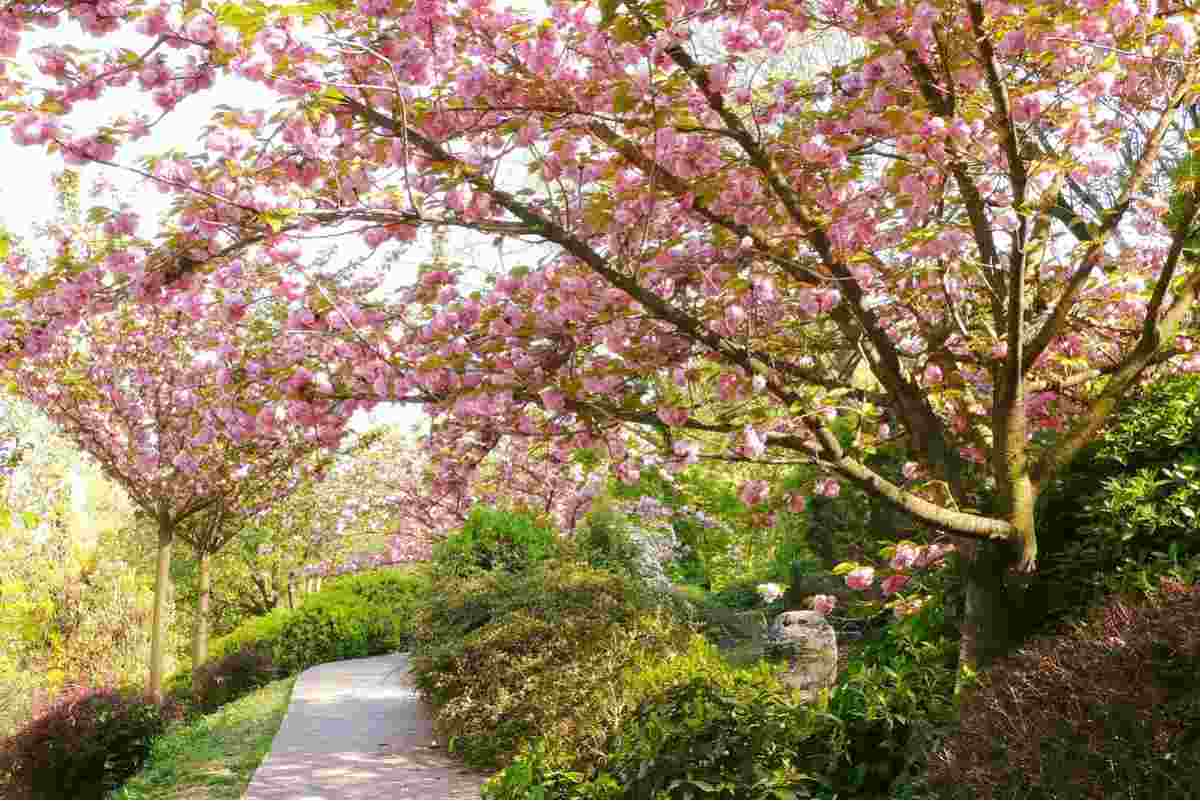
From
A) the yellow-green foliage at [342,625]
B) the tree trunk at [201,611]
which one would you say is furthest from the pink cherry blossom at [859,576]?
the tree trunk at [201,611]

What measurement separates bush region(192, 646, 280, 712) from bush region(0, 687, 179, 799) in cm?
271

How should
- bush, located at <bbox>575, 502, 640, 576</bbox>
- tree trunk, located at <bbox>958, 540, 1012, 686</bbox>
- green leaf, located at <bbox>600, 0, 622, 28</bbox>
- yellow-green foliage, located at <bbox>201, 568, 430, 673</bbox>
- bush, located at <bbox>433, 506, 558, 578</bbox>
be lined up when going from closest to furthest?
green leaf, located at <bbox>600, 0, 622, 28</bbox>
tree trunk, located at <bbox>958, 540, 1012, 686</bbox>
bush, located at <bbox>575, 502, 640, 576</bbox>
bush, located at <bbox>433, 506, 558, 578</bbox>
yellow-green foliage, located at <bbox>201, 568, 430, 673</bbox>

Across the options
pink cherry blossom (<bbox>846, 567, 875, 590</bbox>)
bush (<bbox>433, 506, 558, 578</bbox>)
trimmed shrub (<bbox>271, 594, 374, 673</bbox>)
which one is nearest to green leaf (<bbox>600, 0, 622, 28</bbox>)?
pink cherry blossom (<bbox>846, 567, 875, 590</bbox>)

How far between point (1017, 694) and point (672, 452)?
1.56 metres

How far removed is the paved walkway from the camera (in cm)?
546

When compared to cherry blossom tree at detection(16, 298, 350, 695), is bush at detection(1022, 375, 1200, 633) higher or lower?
lower

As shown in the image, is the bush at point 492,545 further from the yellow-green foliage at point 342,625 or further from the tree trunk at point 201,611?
the tree trunk at point 201,611

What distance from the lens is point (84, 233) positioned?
9.09 meters

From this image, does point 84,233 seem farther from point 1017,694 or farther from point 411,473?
point 1017,694

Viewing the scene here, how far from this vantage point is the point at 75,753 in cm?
806

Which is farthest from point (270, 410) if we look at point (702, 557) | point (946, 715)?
point (702, 557)

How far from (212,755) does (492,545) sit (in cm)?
A: 312

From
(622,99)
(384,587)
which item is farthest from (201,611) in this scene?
(622,99)

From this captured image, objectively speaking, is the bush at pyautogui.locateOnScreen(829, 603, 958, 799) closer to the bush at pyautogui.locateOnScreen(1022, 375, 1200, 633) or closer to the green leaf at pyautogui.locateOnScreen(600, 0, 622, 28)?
the bush at pyautogui.locateOnScreen(1022, 375, 1200, 633)
